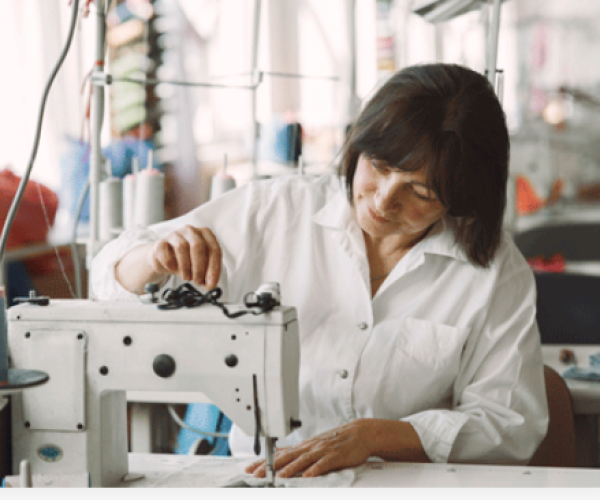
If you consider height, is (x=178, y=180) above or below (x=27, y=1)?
Answer: below

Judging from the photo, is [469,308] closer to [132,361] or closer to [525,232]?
[132,361]

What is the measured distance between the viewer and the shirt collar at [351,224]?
0.99 meters

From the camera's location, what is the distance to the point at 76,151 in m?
1.46

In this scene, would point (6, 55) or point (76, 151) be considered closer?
point (6, 55)

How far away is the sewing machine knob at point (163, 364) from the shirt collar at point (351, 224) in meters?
0.43

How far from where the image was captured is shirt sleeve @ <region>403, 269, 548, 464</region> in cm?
86

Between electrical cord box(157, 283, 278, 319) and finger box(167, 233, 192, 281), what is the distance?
0.15 ft

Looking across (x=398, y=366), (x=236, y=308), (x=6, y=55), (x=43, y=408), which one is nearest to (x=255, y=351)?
(x=236, y=308)

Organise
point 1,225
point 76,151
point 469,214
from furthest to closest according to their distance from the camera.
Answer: point 76,151
point 1,225
point 469,214

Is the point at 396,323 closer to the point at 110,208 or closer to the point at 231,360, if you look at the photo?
the point at 231,360

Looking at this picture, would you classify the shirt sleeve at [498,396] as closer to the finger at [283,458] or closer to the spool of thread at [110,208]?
the finger at [283,458]

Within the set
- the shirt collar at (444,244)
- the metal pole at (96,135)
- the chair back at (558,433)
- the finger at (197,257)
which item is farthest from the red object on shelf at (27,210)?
the chair back at (558,433)

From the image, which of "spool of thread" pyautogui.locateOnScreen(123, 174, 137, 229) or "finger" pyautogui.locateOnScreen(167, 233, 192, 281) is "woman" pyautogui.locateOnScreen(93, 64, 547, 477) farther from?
"spool of thread" pyautogui.locateOnScreen(123, 174, 137, 229)

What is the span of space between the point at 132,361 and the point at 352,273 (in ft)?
1.40
